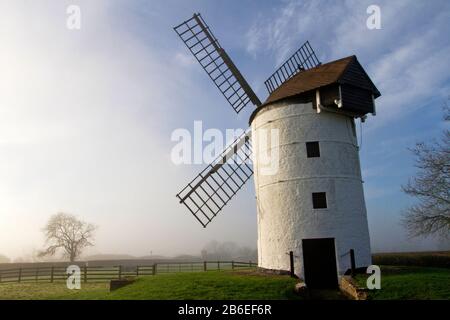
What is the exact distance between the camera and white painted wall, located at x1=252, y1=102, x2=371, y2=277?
561 inches

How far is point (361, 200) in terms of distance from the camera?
1521cm

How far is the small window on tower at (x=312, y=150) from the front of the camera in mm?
15094

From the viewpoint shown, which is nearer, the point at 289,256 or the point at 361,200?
the point at 289,256

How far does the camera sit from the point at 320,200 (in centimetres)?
1456

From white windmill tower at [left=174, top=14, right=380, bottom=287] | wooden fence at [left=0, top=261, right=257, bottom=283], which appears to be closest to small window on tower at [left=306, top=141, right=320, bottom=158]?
white windmill tower at [left=174, top=14, right=380, bottom=287]

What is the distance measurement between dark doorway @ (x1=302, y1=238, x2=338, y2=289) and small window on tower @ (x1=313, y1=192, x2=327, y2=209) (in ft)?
4.53

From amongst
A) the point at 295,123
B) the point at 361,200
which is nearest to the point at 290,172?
the point at 295,123

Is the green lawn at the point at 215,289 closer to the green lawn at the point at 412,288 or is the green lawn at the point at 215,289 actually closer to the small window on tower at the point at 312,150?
the green lawn at the point at 412,288

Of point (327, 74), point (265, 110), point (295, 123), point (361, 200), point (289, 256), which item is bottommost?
point (289, 256)

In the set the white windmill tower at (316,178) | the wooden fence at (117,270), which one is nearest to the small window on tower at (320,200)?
the white windmill tower at (316,178)

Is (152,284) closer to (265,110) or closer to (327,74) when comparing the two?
(265,110)

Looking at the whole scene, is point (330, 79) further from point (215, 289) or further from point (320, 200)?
point (215, 289)

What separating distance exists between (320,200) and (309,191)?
0.59 m

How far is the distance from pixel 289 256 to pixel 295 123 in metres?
5.88
